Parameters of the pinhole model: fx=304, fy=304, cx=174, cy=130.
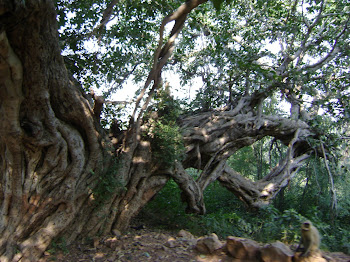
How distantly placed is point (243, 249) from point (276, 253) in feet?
1.49

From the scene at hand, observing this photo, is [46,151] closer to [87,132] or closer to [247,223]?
[87,132]

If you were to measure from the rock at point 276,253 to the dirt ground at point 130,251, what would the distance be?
0.50 m

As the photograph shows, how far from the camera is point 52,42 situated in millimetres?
3893

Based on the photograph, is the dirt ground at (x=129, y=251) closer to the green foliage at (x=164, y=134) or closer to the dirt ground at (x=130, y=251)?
the dirt ground at (x=130, y=251)

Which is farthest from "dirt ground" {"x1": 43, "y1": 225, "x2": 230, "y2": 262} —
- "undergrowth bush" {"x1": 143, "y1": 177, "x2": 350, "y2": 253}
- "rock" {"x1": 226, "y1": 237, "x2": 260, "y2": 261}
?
"undergrowth bush" {"x1": 143, "y1": 177, "x2": 350, "y2": 253}

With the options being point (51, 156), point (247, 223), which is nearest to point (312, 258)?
point (247, 223)

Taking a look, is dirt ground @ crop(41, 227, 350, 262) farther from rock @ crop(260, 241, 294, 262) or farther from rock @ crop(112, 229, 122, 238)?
rock @ crop(260, 241, 294, 262)

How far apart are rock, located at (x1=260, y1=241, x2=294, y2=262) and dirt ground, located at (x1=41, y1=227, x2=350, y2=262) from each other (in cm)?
50

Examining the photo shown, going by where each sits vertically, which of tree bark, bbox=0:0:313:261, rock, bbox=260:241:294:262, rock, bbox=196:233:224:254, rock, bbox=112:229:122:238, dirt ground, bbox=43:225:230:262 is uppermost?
tree bark, bbox=0:0:313:261

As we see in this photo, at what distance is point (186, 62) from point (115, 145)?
468 cm

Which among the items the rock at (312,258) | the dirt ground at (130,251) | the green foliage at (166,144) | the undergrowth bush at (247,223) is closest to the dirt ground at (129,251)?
the dirt ground at (130,251)

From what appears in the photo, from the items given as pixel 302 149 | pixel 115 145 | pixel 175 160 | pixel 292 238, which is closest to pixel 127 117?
pixel 115 145

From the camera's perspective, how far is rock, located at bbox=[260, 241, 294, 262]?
11.8ft

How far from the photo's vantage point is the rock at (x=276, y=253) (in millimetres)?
3592
